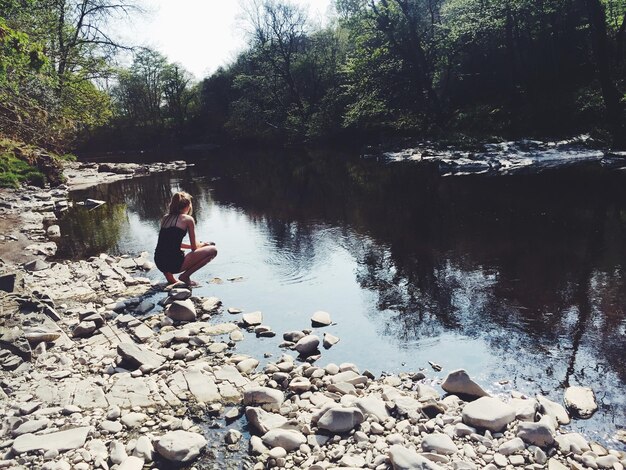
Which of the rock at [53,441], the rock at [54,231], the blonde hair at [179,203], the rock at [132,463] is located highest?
the blonde hair at [179,203]

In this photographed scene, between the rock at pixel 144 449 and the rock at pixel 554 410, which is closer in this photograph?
the rock at pixel 144 449

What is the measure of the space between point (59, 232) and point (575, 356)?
43.0 feet

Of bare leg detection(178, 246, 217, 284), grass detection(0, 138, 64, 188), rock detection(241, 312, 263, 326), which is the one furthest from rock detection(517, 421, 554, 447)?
grass detection(0, 138, 64, 188)

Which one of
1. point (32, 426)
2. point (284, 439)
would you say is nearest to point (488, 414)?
point (284, 439)

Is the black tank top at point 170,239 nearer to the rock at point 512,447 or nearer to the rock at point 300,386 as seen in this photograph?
the rock at point 300,386

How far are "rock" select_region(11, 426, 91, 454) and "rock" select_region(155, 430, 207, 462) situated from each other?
2.12ft

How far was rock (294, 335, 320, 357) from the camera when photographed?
19.0ft

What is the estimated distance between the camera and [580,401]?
452 cm

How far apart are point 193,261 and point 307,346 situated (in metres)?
3.46

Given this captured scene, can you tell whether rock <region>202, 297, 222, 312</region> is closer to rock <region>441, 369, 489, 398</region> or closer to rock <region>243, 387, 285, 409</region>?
rock <region>243, 387, 285, 409</region>

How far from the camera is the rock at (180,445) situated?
3789mm

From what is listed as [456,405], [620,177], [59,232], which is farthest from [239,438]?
[620,177]

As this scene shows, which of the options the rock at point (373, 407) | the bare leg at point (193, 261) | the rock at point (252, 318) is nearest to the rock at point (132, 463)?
the rock at point (373, 407)

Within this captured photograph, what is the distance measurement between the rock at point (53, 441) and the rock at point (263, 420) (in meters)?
1.38
